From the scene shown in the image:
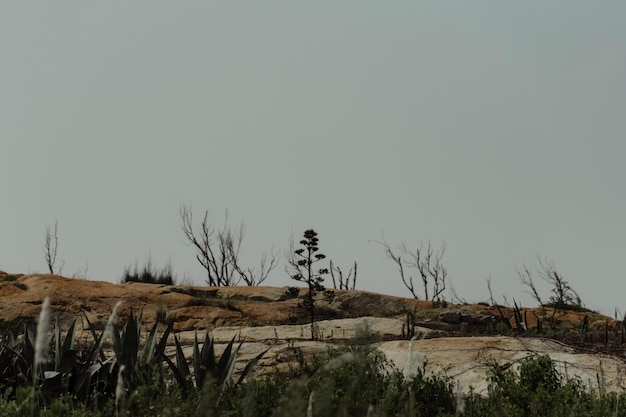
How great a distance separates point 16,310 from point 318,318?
5.92m

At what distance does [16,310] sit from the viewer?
44.6ft

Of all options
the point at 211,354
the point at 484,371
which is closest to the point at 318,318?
the point at 484,371

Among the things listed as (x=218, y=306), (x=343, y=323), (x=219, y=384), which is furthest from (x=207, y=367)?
(x=218, y=306)

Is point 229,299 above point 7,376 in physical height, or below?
above

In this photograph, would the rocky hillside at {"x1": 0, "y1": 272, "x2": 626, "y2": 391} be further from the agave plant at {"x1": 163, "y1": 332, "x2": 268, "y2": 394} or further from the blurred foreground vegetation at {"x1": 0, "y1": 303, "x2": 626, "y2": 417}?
the agave plant at {"x1": 163, "y1": 332, "x2": 268, "y2": 394}

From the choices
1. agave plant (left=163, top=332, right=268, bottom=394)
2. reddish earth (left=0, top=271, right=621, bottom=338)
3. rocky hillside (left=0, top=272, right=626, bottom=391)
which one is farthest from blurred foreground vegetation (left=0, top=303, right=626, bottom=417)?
reddish earth (left=0, top=271, right=621, bottom=338)

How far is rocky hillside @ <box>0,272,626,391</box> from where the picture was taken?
8.02 metres

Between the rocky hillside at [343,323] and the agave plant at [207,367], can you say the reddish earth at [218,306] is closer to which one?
the rocky hillside at [343,323]

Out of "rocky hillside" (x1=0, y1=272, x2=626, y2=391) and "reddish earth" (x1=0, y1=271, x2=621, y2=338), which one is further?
"reddish earth" (x1=0, y1=271, x2=621, y2=338)

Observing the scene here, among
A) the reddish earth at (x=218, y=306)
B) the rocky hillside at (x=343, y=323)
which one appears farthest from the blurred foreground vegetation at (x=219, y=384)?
the reddish earth at (x=218, y=306)

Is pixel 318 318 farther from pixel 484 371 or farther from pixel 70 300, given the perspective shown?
pixel 484 371

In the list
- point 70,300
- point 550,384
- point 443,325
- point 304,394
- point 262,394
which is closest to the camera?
point 304,394

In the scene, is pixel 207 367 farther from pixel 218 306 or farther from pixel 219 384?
pixel 218 306

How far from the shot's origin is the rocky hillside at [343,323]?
802 centimetres
